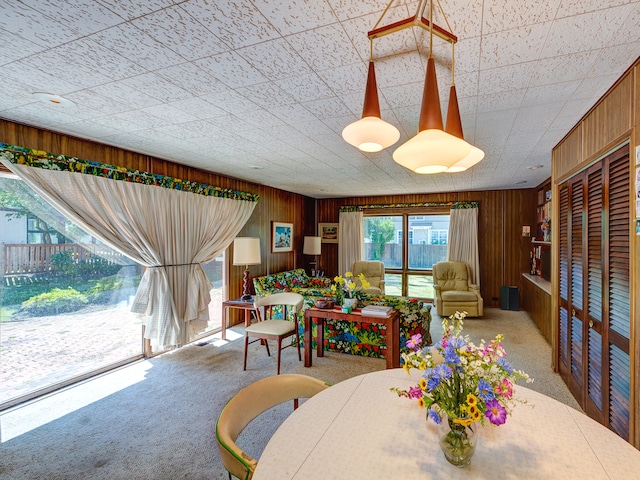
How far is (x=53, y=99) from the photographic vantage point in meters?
2.20

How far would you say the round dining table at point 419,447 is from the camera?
1.02m

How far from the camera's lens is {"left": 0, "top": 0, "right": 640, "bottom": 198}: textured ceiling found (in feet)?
4.47

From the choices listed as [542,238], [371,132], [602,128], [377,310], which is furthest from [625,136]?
[542,238]

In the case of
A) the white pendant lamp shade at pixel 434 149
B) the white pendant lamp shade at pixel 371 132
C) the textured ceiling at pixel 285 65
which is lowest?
the white pendant lamp shade at pixel 434 149

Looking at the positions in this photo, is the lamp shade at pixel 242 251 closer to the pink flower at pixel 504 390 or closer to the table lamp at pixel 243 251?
the table lamp at pixel 243 251

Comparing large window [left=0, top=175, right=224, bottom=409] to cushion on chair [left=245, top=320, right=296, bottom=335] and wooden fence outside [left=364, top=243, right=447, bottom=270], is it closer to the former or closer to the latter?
cushion on chair [left=245, top=320, right=296, bottom=335]

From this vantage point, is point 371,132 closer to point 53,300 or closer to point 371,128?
point 371,128

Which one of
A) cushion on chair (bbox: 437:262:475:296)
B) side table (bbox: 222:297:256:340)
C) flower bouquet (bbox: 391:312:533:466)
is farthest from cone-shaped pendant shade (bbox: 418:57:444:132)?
cushion on chair (bbox: 437:262:475:296)

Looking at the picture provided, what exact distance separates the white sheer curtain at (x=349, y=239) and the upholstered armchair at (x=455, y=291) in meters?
1.72

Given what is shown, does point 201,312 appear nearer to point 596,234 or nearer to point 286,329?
point 286,329

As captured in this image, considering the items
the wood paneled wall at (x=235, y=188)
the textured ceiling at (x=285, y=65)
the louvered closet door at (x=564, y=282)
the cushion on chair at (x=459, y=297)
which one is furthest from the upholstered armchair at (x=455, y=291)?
the textured ceiling at (x=285, y=65)

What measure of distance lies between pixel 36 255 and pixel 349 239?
214 inches

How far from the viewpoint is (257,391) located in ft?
5.16

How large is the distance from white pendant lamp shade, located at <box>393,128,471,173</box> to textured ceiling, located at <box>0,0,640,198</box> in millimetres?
709
